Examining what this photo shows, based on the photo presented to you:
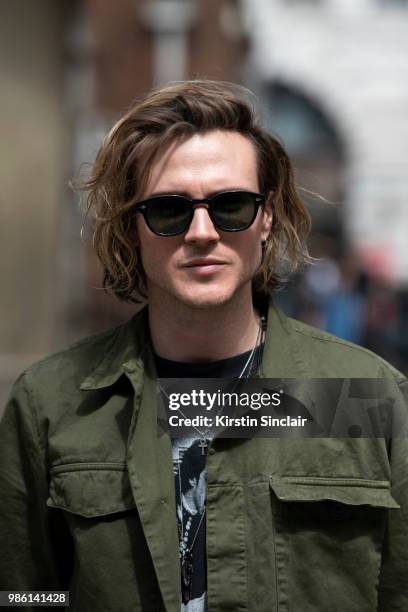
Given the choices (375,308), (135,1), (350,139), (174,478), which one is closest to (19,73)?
(375,308)

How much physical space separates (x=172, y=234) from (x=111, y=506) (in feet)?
2.08

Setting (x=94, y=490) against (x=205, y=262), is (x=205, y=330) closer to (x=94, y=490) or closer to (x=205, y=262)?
(x=205, y=262)

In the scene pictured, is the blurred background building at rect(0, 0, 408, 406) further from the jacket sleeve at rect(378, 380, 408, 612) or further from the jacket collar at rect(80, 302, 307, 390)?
the jacket sleeve at rect(378, 380, 408, 612)

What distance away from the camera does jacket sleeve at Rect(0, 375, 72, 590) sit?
2336 mm

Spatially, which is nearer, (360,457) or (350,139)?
(360,457)

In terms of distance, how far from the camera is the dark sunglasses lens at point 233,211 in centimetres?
224

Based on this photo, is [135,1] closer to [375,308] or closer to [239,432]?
[375,308]

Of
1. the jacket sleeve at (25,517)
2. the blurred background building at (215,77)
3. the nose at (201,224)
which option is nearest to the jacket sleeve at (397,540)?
the nose at (201,224)

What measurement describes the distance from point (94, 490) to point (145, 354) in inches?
14.1

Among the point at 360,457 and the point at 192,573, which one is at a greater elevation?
the point at 360,457

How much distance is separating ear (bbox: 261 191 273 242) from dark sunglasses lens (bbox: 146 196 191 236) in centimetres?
27

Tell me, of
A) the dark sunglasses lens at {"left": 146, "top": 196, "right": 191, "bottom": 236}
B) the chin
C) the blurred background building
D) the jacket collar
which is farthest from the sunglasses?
the blurred background building

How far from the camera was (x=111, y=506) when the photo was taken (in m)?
2.19

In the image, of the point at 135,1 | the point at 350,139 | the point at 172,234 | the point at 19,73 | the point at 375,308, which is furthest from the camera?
the point at 350,139
